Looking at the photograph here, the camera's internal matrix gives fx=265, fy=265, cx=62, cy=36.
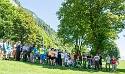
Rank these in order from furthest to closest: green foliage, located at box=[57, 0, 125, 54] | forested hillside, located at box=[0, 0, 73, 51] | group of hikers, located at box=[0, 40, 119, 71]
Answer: forested hillside, located at box=[0, 0, 73, 51]
green foliage, located at box=[57, 0, 125, 54]
group of hikers, located at box=[0, 40, 119, 71]

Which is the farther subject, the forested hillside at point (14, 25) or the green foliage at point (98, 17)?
the forested hillside at point (14, 25)

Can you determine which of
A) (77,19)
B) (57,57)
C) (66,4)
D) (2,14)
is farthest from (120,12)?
(2,14)

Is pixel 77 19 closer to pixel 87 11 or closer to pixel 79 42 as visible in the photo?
pixel 87 11

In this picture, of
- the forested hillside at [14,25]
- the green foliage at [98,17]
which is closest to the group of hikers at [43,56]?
the green foliage at [98,17]

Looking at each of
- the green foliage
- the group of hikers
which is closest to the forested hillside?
the green foliage

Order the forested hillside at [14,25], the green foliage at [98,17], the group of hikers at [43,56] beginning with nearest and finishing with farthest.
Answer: the group of hikers at [43,56] → the green foliage at [98,17] → the forested hillside at [14,25]

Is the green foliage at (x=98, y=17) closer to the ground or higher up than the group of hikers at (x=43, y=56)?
higher up

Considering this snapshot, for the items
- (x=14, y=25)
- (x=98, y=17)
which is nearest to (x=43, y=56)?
(x=98, y=17)

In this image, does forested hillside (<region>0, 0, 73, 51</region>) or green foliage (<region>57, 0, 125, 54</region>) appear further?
forested hillside (<region>0, 0, 73, 51</region>)

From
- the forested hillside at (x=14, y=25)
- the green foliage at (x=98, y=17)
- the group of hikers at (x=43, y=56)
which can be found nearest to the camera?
the group of hikers at (x=43, y=56)

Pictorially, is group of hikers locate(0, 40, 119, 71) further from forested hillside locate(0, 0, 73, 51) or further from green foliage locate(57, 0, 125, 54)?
forested hillside locate(0, 0, 73, 51)

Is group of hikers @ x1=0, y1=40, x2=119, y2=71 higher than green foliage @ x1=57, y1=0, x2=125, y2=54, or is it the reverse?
green foliage @ x1=57, y1=0, x2=125, y2=54

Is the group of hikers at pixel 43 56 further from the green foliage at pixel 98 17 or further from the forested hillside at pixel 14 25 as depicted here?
the forested hillside at pixel 14 25

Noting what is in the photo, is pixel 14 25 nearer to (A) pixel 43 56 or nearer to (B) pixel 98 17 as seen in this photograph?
(B) pixel 98 17
